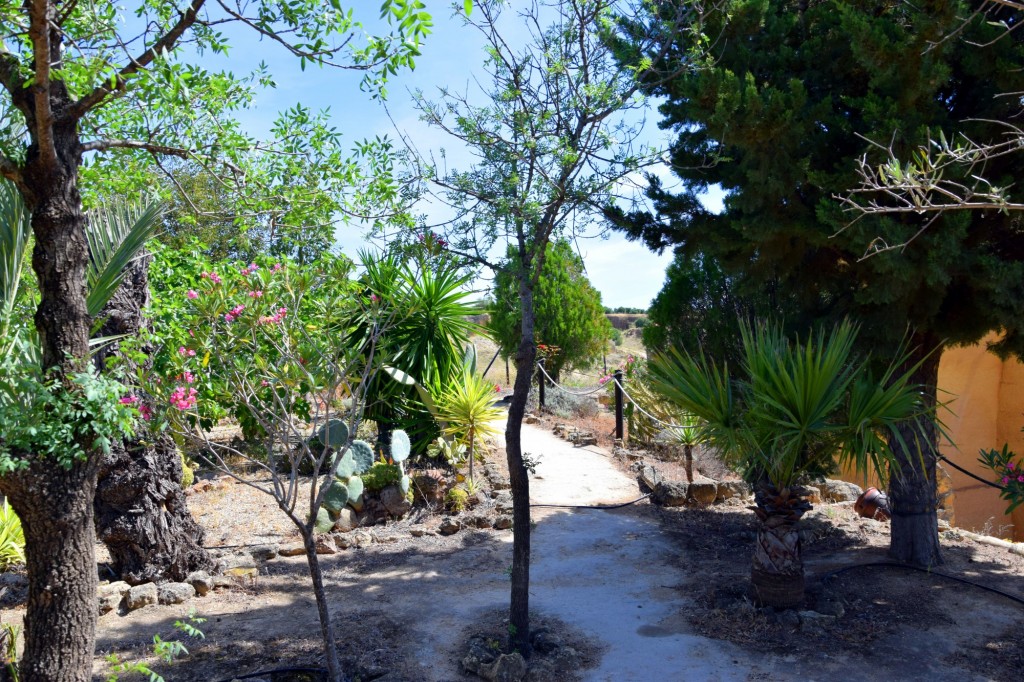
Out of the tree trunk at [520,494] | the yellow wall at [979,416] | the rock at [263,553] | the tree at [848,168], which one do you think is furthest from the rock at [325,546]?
the yellow wall at [979,416]

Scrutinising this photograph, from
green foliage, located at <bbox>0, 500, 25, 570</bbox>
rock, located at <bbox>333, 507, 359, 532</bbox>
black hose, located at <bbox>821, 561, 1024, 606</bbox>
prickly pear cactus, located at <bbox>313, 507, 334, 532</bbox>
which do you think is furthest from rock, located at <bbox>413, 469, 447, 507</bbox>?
black hose, located at <bbox>821, 561, 1024, 606</bbox>

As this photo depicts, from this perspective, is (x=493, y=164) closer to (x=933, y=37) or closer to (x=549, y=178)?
(x=549, y=178)

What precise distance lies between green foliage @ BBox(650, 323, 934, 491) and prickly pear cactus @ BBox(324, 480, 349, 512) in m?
3.99

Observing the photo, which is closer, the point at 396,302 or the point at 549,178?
the point at 396,302

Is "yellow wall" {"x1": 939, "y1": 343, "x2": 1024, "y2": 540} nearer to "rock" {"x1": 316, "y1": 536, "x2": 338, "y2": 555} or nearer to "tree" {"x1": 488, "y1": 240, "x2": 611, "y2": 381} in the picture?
"tree" {"x1": 488, "y1": 240, "x2": 611, "y2": 381}

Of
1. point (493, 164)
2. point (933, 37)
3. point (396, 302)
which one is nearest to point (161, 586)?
point (396, 302)

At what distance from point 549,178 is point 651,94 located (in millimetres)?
2653

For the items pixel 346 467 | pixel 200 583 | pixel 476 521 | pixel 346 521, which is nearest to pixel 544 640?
pixel 200 583

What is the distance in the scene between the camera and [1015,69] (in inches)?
219

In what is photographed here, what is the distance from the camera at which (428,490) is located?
371 inches

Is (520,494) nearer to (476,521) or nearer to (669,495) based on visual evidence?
(476,521)

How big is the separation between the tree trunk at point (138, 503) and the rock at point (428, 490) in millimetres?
3019

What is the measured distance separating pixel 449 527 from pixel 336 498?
1.28 meters

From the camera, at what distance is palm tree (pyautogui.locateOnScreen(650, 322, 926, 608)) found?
564cm
